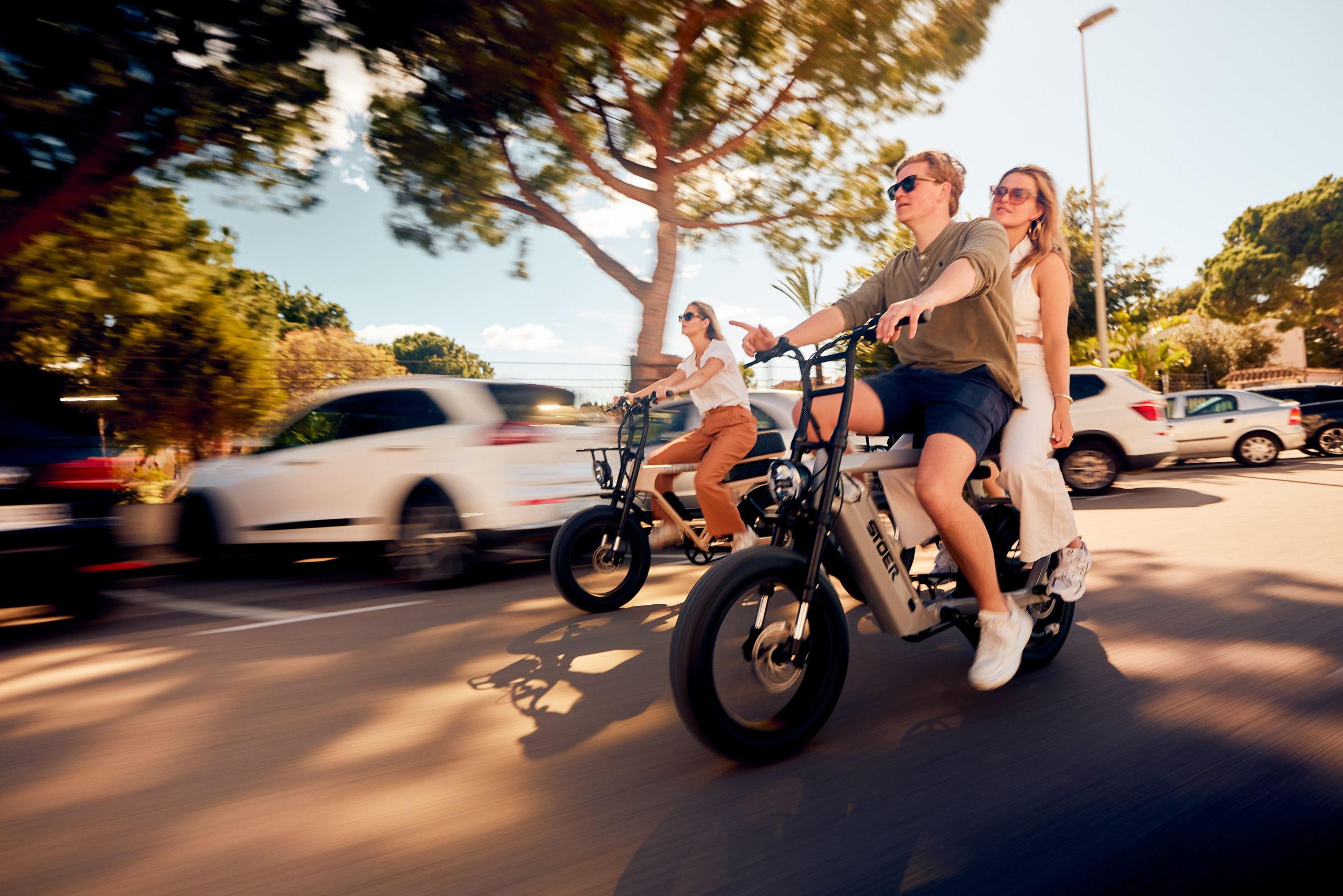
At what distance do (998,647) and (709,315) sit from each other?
9.67ft

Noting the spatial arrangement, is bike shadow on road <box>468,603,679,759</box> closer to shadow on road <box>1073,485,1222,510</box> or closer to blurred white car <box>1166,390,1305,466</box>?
shadow on road <box>1073,485,1222,510</box>

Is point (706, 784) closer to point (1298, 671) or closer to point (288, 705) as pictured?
point (288, 705)

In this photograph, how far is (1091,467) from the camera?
428 inches

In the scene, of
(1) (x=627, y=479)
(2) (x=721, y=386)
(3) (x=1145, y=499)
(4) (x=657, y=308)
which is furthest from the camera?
(4) (x=657, y=308)

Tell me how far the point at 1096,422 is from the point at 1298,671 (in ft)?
26.8

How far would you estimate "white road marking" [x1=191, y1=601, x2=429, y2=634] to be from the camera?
4.86 m

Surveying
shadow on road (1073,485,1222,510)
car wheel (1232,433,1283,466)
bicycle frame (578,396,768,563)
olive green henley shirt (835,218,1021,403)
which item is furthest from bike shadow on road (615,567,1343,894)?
car wheel (1232,433,1283,466)

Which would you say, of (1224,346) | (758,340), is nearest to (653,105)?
(758,340)

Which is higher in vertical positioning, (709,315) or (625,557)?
(709,315)

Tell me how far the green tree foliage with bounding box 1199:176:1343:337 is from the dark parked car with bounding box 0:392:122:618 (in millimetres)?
52848

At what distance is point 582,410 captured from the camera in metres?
6.44

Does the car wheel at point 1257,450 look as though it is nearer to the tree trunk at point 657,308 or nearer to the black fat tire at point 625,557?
the tree trunk at point 657,308

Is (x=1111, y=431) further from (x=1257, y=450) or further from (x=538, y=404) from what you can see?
(x=538, y=404)

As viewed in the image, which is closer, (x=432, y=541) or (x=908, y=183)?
(x=908, y=183)
